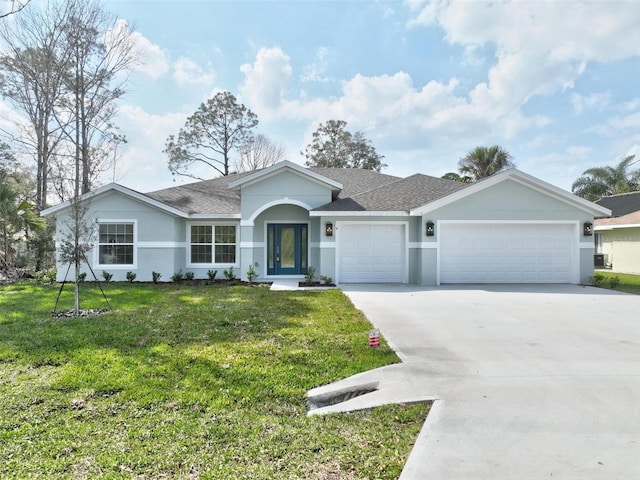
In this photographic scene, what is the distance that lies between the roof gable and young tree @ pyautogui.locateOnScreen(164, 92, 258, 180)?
21.8 metres

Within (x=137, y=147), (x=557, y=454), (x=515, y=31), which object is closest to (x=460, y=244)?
(x=515, y=31)

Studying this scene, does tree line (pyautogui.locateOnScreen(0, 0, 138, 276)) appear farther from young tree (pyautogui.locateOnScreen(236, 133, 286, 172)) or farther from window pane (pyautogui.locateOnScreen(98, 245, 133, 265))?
young tree (pyautogui.locateOnScreen(236, 133, 286, 172))

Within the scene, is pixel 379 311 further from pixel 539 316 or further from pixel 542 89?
pixel 542 89

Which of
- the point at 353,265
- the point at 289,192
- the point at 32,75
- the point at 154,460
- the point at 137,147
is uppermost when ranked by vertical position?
the point at 32,75

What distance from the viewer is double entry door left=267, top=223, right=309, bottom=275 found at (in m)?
15.2

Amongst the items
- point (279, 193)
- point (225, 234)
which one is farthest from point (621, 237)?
point (225, 234)

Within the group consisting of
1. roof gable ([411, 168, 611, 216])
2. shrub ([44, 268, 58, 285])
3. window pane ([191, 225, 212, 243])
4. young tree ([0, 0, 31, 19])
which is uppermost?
young tree ([0, 0, 31, 19])

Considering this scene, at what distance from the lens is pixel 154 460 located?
287cm

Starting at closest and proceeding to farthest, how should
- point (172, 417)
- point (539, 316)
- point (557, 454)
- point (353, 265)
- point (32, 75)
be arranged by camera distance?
point (557, 454) < point (172, 417) < point (539, 316) < point (353, 265) < point (32, 75)

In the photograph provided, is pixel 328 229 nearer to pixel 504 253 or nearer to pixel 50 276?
pixel 504 253

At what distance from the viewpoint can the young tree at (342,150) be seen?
35.4 m

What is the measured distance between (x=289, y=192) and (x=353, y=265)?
3.81m

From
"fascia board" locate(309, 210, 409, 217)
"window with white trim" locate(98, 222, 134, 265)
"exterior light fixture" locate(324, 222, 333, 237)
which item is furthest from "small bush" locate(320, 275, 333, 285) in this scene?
"window with white trim" locate(98, 222, 134, 265)

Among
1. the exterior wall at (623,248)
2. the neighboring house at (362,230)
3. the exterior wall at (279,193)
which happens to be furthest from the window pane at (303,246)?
the exterior wall at (623,248)
